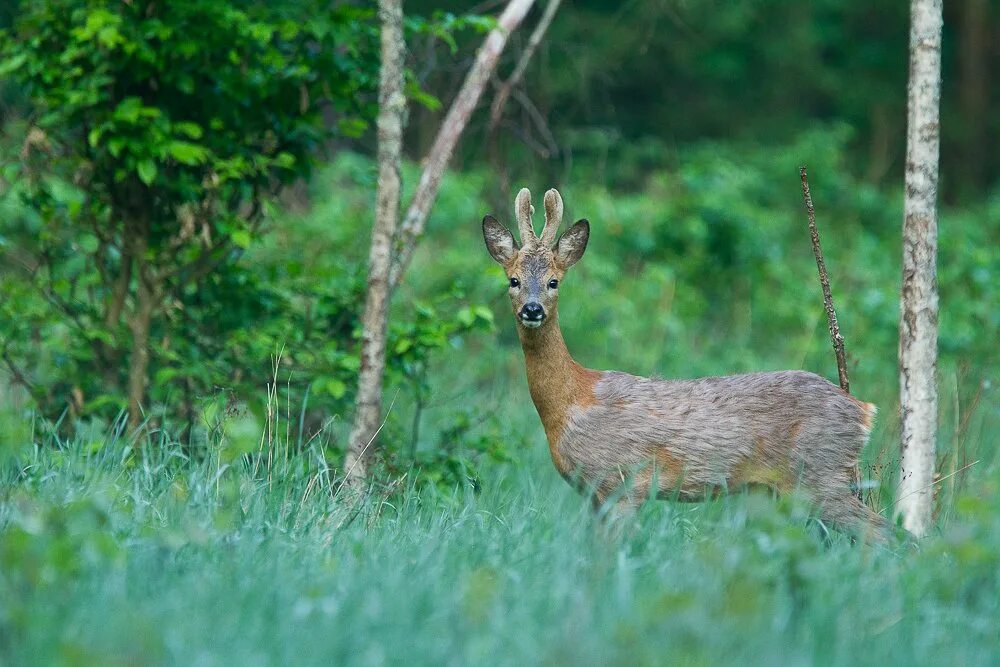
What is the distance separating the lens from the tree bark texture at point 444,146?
5.68 meters

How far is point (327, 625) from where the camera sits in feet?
9.96

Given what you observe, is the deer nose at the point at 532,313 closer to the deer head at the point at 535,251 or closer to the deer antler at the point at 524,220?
the deer head at the point at 535,251

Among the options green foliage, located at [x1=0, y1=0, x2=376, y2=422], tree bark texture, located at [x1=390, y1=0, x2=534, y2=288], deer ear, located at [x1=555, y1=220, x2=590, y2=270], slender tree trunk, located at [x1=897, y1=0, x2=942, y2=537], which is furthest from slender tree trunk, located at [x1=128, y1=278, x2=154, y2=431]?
slender tree trunk, located at [x1=897, y1=0, x2=942, y2=537]

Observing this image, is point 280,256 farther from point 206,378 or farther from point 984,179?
point 984,179

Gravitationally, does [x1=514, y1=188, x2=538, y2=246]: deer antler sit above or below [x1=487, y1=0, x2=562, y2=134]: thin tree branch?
below

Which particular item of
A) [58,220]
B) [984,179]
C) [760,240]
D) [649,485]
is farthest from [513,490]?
[984,179]

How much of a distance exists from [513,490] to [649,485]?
73 centimetres

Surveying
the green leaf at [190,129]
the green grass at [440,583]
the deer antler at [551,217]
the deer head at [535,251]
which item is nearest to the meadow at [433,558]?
the green grass at [440,583]

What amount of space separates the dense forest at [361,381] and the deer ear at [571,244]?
36mm

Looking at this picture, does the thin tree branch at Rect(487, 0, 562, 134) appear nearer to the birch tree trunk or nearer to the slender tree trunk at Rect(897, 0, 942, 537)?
the birch tree trunk

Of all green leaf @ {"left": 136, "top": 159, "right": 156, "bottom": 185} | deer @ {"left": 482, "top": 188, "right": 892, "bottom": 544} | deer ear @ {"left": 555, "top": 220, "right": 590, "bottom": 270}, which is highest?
deer ear @ {"left": 555, "top": 220, "right": 590, "bottom": 270}

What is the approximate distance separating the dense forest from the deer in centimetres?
19

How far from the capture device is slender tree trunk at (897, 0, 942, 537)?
4.86m

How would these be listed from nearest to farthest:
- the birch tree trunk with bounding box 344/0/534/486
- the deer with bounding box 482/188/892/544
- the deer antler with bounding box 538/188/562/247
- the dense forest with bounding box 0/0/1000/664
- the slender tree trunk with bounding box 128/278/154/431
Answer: the dense forest with bounding box 0/0/1000/664 → the deer with bounding box 482/188/892/544 → the birch tree trunk with bounding box 344/0/534/486 → the deer antler with bounding box 538/188/562/247 → the slender tree trunk with bounding box 128/278/154/431
